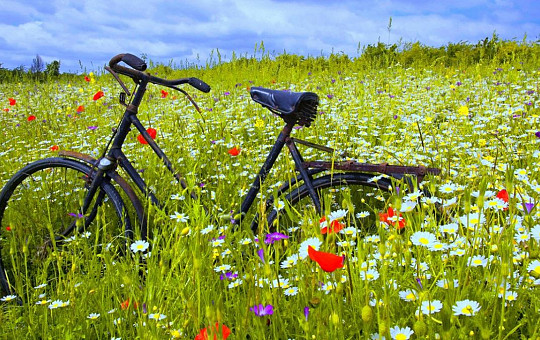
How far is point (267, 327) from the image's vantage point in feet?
5.32

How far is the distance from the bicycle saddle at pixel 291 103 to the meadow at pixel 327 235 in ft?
Answer: 1.56

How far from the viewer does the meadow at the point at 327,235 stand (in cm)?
139

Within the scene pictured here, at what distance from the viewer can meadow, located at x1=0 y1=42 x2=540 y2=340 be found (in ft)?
4.56

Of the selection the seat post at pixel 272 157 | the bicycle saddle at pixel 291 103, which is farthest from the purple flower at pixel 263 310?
the bicycle saddle at pixel 291 103

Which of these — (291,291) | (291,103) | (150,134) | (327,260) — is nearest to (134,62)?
(150,134)

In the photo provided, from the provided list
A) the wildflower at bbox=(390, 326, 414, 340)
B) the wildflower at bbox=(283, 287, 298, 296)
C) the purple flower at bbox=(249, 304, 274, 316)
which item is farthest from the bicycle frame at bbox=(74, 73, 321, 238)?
the wildflower at bbox=(390, 326, 414, 340)

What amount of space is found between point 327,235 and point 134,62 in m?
1.95

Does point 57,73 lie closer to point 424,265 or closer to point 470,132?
point 470,132

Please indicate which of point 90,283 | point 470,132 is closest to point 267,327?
point 90,283

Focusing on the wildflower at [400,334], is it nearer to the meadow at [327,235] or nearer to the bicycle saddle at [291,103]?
the meadow at [327,235]

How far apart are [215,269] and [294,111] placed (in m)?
1.00

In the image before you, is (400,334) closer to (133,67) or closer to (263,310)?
(263,310)

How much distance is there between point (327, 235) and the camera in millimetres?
1211

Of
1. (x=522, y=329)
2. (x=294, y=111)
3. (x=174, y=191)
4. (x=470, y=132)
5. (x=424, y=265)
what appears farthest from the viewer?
(x=470, y=132)
